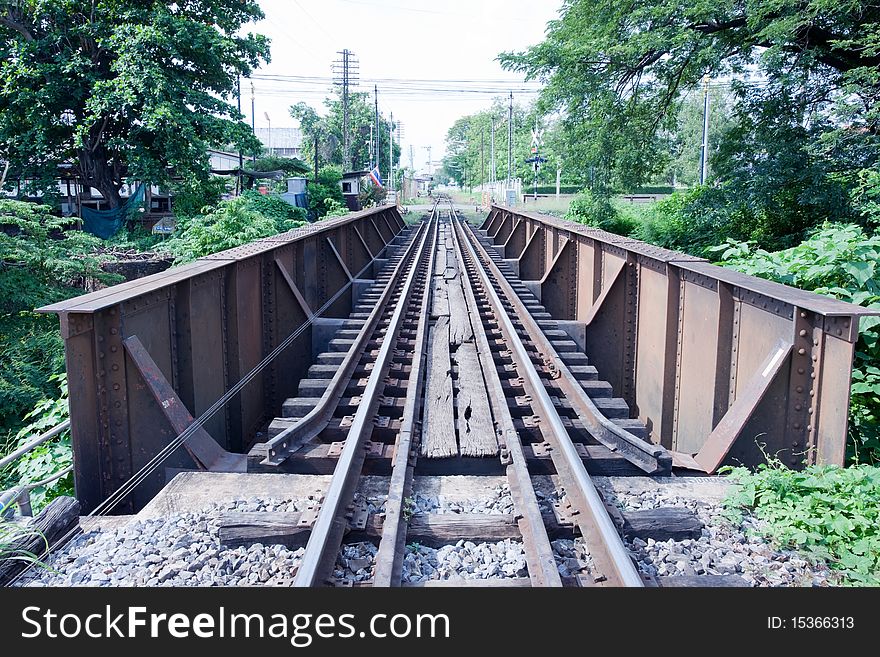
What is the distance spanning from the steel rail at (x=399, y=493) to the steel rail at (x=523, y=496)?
585 mm

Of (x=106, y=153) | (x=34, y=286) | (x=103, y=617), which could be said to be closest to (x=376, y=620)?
(x=103, y=617)

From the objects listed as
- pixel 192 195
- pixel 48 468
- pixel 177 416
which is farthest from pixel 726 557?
pixel 192 195

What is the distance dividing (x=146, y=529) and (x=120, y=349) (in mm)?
1114

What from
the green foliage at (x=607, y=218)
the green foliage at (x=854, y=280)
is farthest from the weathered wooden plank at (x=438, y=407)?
the green foliage at (x=607, y=218)

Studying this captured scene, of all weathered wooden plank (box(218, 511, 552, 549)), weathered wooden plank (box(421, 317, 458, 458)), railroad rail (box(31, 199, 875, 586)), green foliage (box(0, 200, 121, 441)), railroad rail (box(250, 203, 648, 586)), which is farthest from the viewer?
green foliage (box(0, 200, 121, 441))

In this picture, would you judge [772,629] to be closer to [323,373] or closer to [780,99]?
[323,373]

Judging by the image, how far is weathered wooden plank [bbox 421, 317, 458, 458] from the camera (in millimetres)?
4770

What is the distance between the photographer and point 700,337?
5469mm

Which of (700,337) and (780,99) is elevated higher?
(780,99)

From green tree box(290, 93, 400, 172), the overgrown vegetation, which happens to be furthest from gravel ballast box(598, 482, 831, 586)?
green tree box(290, 93, 400, 172)

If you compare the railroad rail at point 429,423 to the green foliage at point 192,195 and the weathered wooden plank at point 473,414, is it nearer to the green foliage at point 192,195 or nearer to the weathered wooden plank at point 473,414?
the weathered wooden plank at point 473,414

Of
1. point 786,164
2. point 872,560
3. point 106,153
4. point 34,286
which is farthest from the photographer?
point 106,153

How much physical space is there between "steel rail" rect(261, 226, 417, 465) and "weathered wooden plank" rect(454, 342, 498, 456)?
37.6 inches

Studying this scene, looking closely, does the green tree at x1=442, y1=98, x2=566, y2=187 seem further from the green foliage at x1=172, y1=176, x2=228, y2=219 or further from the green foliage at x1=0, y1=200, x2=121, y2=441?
the green foliage at x1=0, y1=200, x2=121, y2=441
